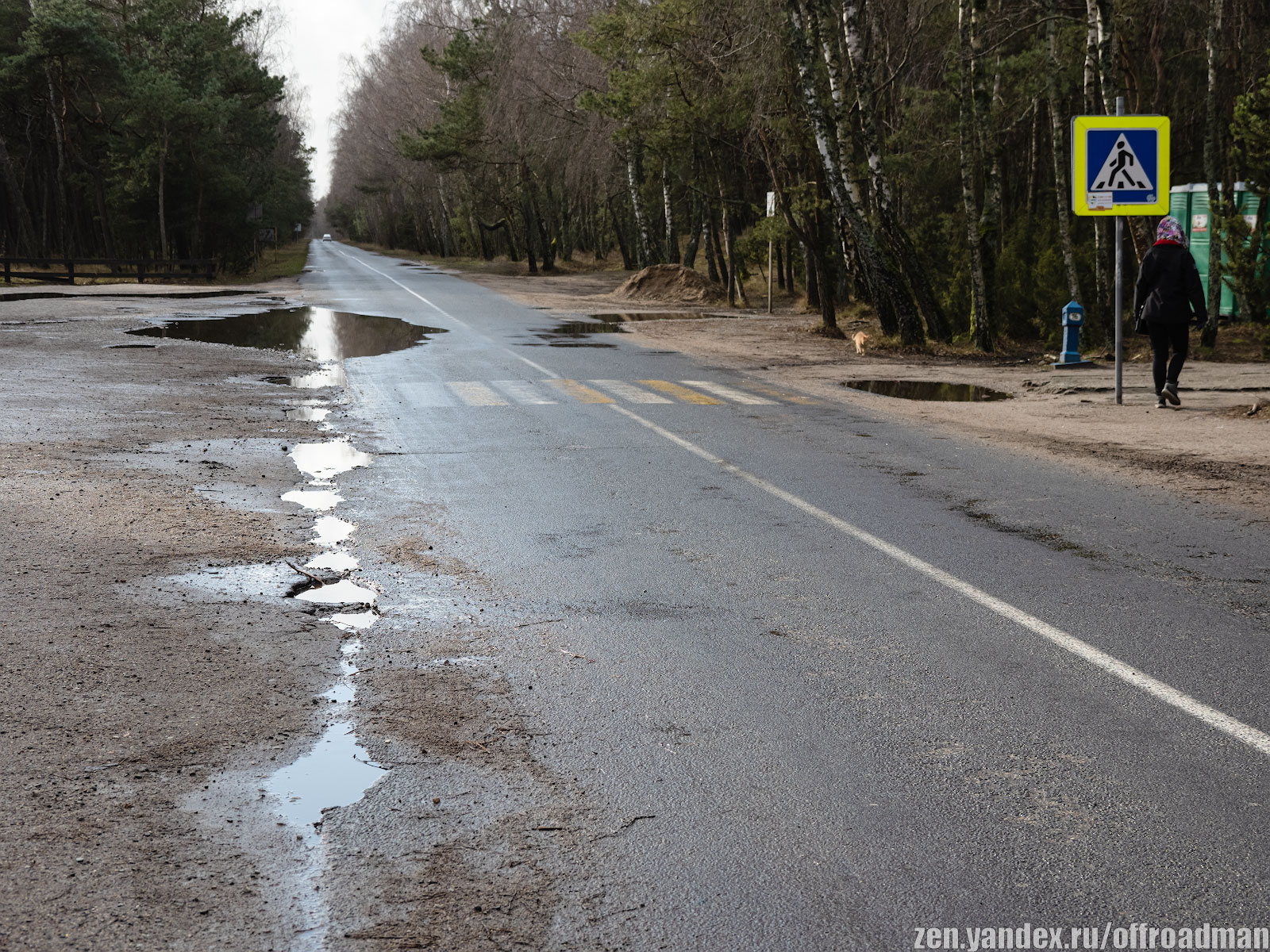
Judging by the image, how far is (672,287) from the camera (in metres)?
41.3

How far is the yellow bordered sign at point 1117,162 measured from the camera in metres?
14.0

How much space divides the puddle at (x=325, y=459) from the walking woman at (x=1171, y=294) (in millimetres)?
8765

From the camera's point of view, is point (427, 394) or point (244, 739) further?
point (427, 394)

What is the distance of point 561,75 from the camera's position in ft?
149

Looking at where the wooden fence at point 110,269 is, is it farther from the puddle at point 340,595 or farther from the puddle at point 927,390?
the puddle at point 340,595

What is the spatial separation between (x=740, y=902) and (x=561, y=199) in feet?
240

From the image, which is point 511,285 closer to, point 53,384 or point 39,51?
point 39,51

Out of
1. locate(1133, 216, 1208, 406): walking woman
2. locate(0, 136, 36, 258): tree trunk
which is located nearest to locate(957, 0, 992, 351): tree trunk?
locate(1133, 216, 1208, 406): walking woman

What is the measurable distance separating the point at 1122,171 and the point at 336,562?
416 inches

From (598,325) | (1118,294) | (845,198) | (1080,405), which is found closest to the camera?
(1118,294)

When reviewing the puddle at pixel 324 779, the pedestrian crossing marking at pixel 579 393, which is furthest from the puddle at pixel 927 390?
the puddle at pixel 324 779

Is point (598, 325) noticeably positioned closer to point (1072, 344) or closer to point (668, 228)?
point (1072, 344)

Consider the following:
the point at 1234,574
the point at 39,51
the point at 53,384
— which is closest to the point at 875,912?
the point at 1234,574

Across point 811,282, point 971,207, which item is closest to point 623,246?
point 811,282
